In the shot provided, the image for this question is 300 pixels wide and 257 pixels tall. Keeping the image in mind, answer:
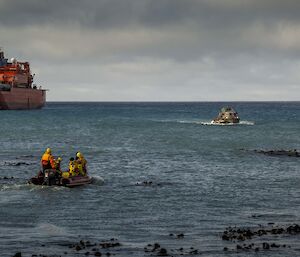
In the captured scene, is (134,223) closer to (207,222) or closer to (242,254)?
(207,222)

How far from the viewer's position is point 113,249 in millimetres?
24422

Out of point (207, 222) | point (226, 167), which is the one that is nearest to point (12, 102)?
point (226, 167)

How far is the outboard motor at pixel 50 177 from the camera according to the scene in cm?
3888

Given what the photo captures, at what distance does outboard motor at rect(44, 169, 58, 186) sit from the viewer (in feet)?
128

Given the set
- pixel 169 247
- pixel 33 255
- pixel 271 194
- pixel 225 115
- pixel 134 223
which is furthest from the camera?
pixel 225 115

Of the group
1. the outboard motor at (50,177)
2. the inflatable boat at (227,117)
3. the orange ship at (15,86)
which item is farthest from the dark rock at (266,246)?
the orange ship at (15,86)

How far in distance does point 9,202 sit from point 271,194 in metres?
15.3

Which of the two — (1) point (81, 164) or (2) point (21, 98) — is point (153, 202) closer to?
(1) point (81, 164)

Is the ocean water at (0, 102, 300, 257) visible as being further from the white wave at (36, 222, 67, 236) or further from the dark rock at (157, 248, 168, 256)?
the dark rock at (157, 248, 168, 256)

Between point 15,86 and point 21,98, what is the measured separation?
10421 millimetres

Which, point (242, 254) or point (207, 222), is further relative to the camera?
point (207, 222)

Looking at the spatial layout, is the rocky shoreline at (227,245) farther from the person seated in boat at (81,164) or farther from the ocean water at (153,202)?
the person seated in boat at (81,164)

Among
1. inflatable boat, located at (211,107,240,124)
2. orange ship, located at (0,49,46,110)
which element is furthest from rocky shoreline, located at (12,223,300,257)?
orange ship, located at (0,49,46,110)

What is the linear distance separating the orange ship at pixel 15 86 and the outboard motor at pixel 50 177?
112876 mm
